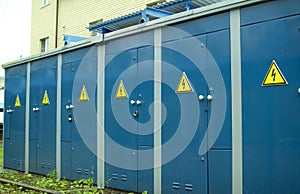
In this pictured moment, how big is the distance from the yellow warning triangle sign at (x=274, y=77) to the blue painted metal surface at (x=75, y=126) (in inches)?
142

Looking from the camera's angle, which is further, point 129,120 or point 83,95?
point 83,95

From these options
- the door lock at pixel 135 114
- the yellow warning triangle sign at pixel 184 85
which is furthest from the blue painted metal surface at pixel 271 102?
the door lock at pixel 135 114

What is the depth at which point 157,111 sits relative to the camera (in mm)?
5973

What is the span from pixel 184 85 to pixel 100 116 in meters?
2.13

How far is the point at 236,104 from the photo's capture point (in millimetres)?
4898

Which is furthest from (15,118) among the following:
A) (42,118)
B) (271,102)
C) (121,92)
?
(271,102)

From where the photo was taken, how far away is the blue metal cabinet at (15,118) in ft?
31.6

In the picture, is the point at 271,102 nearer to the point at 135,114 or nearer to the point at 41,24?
the point at 135,114

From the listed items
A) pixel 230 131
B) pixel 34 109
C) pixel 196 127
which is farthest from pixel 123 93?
pixel 34 109

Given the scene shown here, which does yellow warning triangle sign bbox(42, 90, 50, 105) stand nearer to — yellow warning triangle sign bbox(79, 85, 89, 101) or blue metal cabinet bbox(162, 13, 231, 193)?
yellow warning triangle sign bbox(79, 85, 89, 101)

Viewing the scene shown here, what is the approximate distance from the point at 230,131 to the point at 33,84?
5744 mm

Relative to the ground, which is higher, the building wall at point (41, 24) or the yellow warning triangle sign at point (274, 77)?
the building wall at point (41, 24)

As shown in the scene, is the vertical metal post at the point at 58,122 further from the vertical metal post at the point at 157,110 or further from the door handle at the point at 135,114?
the vertical metal post at the point at 157,110

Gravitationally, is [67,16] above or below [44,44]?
above
